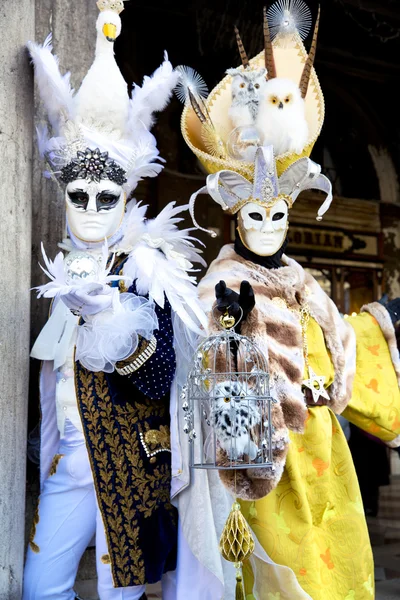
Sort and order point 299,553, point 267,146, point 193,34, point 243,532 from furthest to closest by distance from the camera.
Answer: point 193,34
point 267,146
point 299,553
point 243,532

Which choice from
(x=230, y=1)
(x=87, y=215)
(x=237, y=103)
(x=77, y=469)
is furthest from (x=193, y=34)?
(x=77, y=469)

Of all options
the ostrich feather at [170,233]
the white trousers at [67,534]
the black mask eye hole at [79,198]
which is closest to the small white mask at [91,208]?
the black mask eye hole at [79,198]

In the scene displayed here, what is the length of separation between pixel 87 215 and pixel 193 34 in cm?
529

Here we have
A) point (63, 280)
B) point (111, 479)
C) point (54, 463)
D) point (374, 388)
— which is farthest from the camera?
point (374, 388)

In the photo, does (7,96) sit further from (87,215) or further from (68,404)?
(68,404)

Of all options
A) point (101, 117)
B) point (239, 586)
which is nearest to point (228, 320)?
point (239, 586)

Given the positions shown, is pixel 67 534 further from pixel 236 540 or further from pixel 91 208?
pixel 91 208

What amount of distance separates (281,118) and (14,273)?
1136mm

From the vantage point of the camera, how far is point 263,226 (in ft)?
9.69

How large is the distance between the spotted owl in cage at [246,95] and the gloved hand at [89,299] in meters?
1.02

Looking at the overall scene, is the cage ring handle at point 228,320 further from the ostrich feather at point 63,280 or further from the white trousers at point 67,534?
the white trousers at point 67,534

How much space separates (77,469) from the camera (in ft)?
8.45

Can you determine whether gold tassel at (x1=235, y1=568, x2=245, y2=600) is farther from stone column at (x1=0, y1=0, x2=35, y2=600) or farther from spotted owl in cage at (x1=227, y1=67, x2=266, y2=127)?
spotted owl in cage at (x1=227, y1=67, x2=266, y2=127)

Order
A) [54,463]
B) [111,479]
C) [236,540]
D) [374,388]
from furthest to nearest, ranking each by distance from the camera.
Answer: [374,388] → [54,463] → [111,479] → [236,540]
